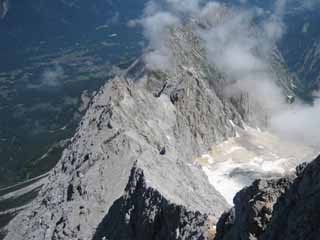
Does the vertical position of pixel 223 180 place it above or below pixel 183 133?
below

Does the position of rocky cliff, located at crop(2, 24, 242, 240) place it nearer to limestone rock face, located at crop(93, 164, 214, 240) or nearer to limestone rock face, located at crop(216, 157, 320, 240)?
limestone rock face, located at crop(93, 164, 214, 240)

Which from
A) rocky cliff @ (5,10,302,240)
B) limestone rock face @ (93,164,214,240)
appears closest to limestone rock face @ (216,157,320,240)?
limestone rock face @ (93,164,214,240)

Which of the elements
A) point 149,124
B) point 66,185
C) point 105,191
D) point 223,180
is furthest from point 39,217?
point 223,180

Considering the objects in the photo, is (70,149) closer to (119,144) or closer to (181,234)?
(119,144)

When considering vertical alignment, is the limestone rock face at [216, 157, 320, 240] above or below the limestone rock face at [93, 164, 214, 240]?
below

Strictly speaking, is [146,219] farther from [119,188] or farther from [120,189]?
[119,188]

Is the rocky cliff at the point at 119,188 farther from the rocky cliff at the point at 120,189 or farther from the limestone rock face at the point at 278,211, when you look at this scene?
the limestone rock face at the point at 278,211

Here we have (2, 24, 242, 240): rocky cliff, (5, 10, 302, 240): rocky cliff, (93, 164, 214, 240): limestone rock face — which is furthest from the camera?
(2, 24, 242, 240): rocky cliff

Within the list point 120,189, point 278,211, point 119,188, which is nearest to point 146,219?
point 120,189

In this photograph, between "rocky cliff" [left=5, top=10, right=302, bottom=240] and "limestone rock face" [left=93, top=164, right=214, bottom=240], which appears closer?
"limestone rock face" [left=93, top=164, right=214, bottom=240]
